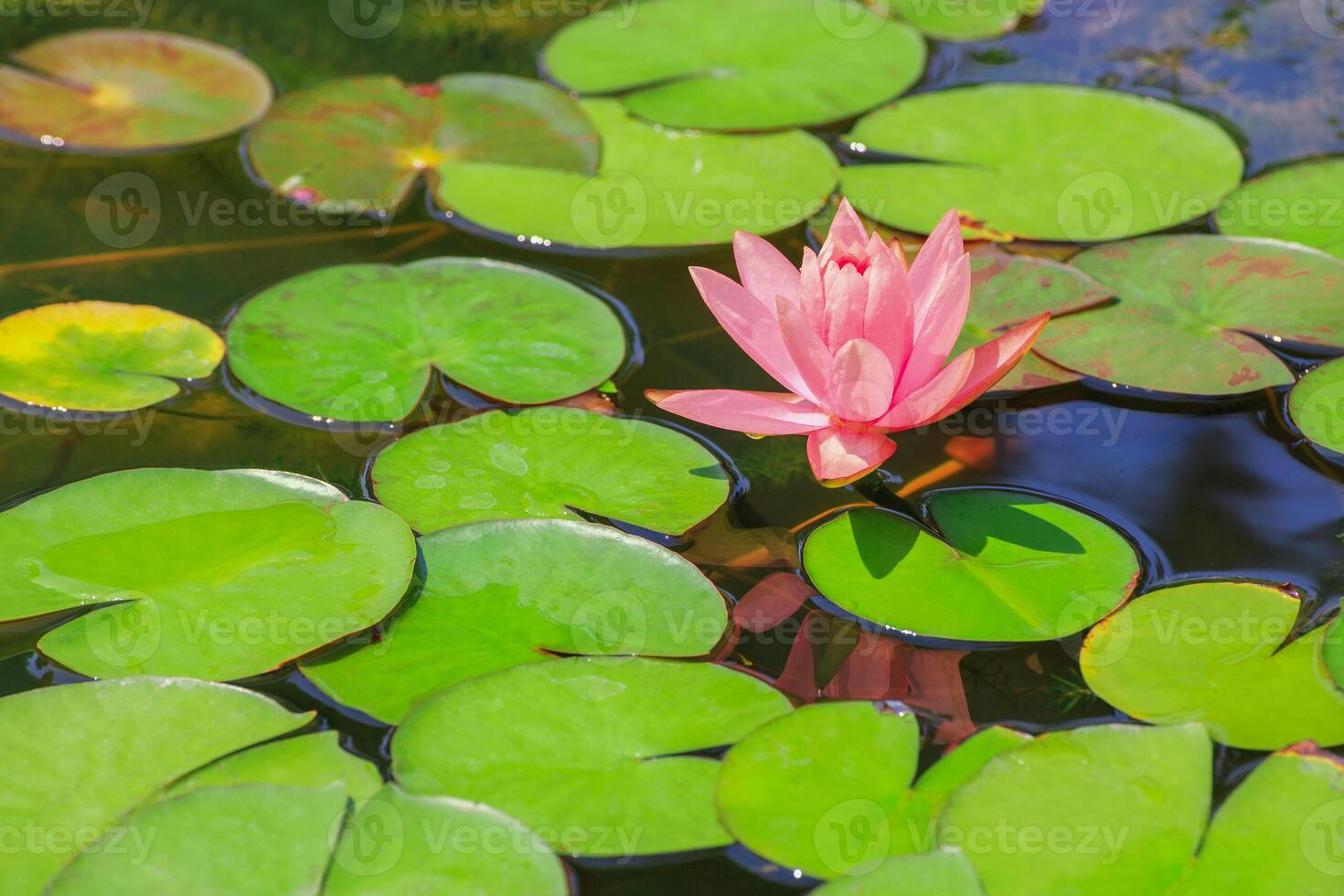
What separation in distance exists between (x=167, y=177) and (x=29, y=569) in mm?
1431

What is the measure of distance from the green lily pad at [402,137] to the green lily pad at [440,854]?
172 centimetres

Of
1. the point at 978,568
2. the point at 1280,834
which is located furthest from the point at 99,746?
the point at 1280,834

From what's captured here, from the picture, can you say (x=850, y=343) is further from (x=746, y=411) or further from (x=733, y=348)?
(x=733, y=348)

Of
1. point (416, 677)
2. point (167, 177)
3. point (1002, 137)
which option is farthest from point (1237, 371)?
A: point (167, 177)

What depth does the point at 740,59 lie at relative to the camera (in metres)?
3.20

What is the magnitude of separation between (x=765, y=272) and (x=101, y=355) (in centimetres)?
137

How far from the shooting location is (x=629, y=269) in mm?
2590

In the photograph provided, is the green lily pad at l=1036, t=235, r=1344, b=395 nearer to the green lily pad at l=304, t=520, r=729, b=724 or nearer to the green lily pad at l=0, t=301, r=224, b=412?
the green lily pad at l=304, t=520, r=729, b=724

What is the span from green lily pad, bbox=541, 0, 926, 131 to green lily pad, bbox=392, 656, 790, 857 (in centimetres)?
177

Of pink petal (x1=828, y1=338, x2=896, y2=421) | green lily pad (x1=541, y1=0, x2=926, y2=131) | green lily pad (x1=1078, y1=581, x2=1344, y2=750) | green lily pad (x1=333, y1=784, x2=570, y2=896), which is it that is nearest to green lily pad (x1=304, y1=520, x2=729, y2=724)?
green lily pad (x1=333, y1=784, x2=570, y2=896)

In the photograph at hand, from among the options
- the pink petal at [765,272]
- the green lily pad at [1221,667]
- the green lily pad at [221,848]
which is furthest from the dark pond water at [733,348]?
the pink petal at [765,272]

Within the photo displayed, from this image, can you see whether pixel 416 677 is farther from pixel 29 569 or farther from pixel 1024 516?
pixel 1024 516

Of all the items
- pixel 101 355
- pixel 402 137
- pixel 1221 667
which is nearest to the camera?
pixel 1221 667

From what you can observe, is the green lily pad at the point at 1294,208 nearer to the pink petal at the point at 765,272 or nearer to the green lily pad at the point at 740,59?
the green lily pad at the point at 740,59
